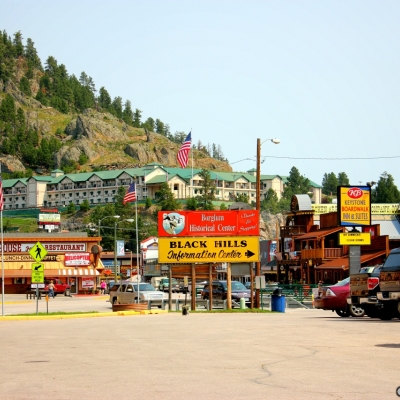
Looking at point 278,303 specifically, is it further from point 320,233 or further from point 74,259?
point 74,259

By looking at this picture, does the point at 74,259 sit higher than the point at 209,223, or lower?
lower

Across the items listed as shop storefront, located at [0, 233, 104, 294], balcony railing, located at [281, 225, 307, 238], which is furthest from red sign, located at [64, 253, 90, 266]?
balcony railing, located at [281, 225, 307, 238]

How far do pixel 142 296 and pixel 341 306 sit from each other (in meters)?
16.4

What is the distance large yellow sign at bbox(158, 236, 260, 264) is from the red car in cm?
942

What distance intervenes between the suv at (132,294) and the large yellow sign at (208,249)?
174 inches

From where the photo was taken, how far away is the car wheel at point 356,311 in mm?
30633

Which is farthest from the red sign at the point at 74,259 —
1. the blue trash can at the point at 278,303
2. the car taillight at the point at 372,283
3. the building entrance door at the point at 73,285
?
the car taillight at the point at 372,283

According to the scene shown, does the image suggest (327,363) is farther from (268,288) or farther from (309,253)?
(309,253)

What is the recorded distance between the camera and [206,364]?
1466 centimetres

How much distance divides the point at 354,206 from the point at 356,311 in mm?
13657

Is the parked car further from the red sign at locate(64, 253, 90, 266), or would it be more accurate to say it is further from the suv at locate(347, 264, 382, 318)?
the red sign at locate(64, 253, 90, 266)

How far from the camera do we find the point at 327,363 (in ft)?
47.6

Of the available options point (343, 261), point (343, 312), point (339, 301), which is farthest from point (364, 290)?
point (343, 261)

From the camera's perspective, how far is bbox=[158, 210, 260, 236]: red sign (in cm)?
4041
